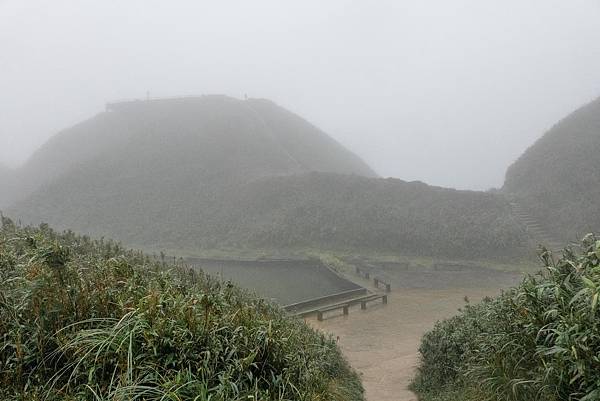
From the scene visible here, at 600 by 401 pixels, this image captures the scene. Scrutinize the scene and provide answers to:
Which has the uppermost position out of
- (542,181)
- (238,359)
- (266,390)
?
(542,181)

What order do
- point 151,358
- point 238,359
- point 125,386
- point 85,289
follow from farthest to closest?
point 85,289, point 238,359, point 151,358, point 125,386

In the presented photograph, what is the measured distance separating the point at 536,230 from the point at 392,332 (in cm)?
1645

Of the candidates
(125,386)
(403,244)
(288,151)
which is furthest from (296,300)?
(288,151)

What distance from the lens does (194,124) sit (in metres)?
49.3

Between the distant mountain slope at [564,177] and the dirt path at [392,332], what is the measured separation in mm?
10188

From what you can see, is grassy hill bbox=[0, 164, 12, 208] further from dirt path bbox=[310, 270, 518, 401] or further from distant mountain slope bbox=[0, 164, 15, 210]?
dirt path bbox=[310, 270, 518, 401]

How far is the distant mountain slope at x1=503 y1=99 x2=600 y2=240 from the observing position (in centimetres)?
2417

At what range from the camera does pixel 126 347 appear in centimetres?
308

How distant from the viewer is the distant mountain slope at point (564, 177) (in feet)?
79.3

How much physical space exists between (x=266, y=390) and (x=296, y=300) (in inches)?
499

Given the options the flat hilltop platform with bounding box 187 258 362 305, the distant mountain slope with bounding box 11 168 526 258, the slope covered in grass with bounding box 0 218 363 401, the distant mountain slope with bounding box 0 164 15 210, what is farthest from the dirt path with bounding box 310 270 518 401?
the distant mountain slope with bounding box 0 164 15 210

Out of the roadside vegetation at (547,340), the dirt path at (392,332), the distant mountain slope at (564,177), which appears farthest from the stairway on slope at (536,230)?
the roadside vegetation at (547,340)

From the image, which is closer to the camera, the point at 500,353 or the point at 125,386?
the point at 125,386

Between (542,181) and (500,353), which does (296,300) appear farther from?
(542,181)
